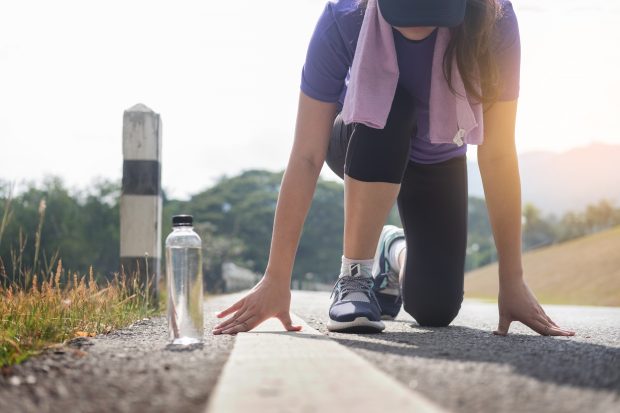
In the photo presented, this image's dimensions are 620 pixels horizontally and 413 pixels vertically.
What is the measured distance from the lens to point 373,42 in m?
2.84

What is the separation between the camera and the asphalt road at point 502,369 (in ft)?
4.77

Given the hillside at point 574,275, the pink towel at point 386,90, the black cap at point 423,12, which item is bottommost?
the hillside at point 574,275

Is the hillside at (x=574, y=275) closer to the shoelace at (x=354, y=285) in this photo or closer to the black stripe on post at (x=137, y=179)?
the black stripe on post at (x=137, y=179)

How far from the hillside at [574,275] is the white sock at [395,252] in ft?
54.8

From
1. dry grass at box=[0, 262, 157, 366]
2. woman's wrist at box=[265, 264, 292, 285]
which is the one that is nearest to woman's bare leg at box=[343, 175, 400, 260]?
woman's wrist at box=[265, 264, 292, 285]

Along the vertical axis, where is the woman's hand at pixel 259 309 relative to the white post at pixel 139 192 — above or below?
below

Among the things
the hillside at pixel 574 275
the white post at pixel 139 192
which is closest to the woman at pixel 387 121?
the white post at pixel 139 192

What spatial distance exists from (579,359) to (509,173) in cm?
108

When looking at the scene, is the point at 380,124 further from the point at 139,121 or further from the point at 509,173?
the point at 139,121

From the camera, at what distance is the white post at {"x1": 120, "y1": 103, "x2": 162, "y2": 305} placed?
4.73 meters

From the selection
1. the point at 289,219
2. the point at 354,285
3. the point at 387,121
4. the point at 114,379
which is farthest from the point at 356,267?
the point at 114,379

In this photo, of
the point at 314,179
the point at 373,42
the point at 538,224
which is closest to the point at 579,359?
the point at 314,179

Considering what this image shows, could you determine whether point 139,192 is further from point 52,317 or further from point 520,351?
point 520,351

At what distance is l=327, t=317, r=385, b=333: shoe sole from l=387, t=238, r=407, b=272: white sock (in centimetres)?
106
